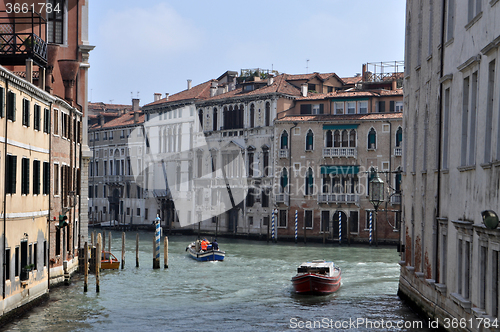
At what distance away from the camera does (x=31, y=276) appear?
55.9ft

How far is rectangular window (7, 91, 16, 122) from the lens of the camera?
14992mm

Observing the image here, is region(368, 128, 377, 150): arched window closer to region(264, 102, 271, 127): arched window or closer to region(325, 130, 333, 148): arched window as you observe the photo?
region(325, 130, 333, 148): arched window

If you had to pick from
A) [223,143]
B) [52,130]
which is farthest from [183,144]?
[52,130]

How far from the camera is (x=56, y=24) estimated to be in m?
26.5

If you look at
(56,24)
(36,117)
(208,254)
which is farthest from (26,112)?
(208,254)

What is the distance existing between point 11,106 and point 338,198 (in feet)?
95.8

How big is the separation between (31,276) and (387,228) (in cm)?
2702

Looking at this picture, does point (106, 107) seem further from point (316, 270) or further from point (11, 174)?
point (11, 174)

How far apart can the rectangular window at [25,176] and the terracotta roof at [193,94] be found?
36256 mm

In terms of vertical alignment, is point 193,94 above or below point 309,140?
above

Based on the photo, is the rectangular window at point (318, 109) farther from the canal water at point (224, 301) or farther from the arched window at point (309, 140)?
the canal water at point (224, 301)

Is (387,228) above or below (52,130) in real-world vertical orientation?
below

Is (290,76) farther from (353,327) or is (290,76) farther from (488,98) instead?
(488,98)

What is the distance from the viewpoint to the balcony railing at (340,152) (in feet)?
138
